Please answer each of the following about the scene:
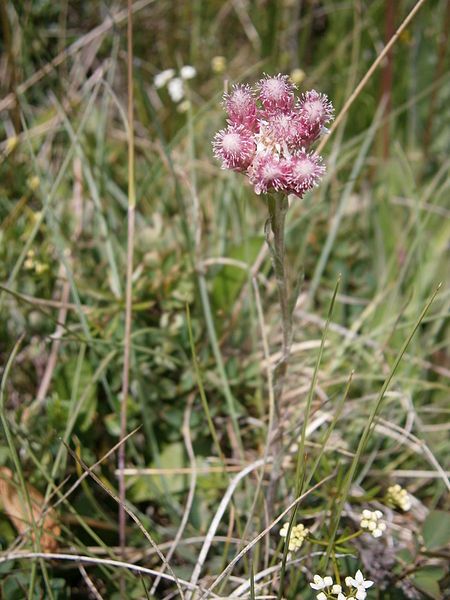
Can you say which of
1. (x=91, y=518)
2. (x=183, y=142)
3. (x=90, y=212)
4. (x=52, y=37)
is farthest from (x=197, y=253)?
(x=52, y=37)

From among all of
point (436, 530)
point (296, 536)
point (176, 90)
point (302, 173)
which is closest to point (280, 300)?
point (302, 173)

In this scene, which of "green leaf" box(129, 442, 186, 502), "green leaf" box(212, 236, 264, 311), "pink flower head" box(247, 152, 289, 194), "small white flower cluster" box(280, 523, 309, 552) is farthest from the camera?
"green leaf" box(212, 236, 264, 311)

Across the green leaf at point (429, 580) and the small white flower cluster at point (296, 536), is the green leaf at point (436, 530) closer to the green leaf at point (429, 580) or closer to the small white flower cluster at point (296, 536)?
the green leaf at point (429, 580)

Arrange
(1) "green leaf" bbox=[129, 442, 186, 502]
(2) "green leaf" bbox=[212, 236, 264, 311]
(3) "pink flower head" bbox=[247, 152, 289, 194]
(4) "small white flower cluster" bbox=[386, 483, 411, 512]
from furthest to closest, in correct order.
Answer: (2) "green leaf" bbox=[212, 236, 264, 311] → (1) "green leaf" bbox=[129, 442, 186, 502] → (4) "small white flower cluster" bbox=[386, 483, 411, 512] → (3) "pink flower head" bbox=[247, 152, 289, 194]

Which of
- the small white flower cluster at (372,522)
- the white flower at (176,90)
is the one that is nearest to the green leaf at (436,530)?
the small white flower cluster at (372,522)

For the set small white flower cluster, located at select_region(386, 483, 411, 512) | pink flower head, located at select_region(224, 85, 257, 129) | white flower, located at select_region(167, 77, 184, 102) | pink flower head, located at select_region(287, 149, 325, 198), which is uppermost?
pink flower head, located at select_region(224, 85, 257, 129)

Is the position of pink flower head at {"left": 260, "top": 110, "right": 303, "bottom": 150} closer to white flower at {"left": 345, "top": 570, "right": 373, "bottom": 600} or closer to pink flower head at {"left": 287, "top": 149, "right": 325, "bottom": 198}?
pink flower head at {"left": 287, "top": 149, "right": 325, "bottom": 198}

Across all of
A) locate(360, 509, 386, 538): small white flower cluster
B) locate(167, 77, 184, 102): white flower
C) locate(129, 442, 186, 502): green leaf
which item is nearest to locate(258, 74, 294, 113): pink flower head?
locate(360, 509, 386, 538): small white flower cluster

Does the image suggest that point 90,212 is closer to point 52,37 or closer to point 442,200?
point 52,37
